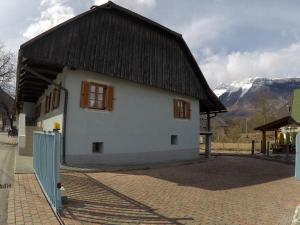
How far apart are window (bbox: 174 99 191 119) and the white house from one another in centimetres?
6

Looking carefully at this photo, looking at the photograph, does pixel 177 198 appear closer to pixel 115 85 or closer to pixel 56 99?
pixel 115 85

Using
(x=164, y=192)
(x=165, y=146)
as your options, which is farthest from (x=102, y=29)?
(x=164, y=192)

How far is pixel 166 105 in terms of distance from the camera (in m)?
21.1

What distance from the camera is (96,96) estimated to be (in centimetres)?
1681

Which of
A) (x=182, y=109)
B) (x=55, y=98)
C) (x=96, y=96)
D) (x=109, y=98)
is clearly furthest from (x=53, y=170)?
(x=182, y=109)

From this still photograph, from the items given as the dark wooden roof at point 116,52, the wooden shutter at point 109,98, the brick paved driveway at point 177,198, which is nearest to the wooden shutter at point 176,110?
the dark wooden roof at point 116,52

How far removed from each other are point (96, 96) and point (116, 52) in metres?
2.40

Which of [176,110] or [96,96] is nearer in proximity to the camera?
[96,96]

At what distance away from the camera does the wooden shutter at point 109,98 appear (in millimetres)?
17109

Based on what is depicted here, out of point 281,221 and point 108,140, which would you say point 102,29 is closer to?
point 108,140

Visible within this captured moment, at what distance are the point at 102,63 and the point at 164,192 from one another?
25.5ft

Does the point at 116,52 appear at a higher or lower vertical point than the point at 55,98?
higher

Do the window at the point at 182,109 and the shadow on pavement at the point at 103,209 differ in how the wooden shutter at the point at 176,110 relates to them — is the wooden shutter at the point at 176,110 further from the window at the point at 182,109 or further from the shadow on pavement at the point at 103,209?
the shadow on pavement at the point at 103,209

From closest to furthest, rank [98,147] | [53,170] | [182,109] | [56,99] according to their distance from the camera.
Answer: [53,170]
[98,147]
[56,99]
[182,109]
